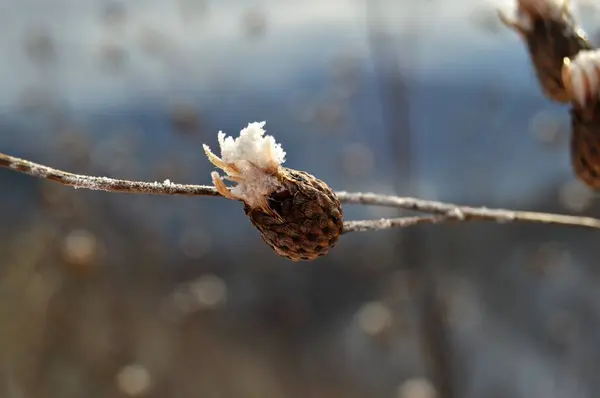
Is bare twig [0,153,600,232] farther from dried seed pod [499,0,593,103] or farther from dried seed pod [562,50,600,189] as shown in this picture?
dried seed pod [499,0,593,103]

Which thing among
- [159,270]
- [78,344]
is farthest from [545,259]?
[78,344]

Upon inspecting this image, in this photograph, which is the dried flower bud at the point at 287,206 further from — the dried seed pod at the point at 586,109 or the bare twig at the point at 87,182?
the dried seed pod at the point at 586,109

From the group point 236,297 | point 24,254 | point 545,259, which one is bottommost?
point 545,259

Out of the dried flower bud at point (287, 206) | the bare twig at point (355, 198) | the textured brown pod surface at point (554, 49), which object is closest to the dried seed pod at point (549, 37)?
the textured brown pod surface at point (554, 49)

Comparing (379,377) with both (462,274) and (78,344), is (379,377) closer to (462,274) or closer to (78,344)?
(462,274)

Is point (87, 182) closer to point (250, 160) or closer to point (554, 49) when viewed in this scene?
point (250, 160)

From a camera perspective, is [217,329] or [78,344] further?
[217,329]
